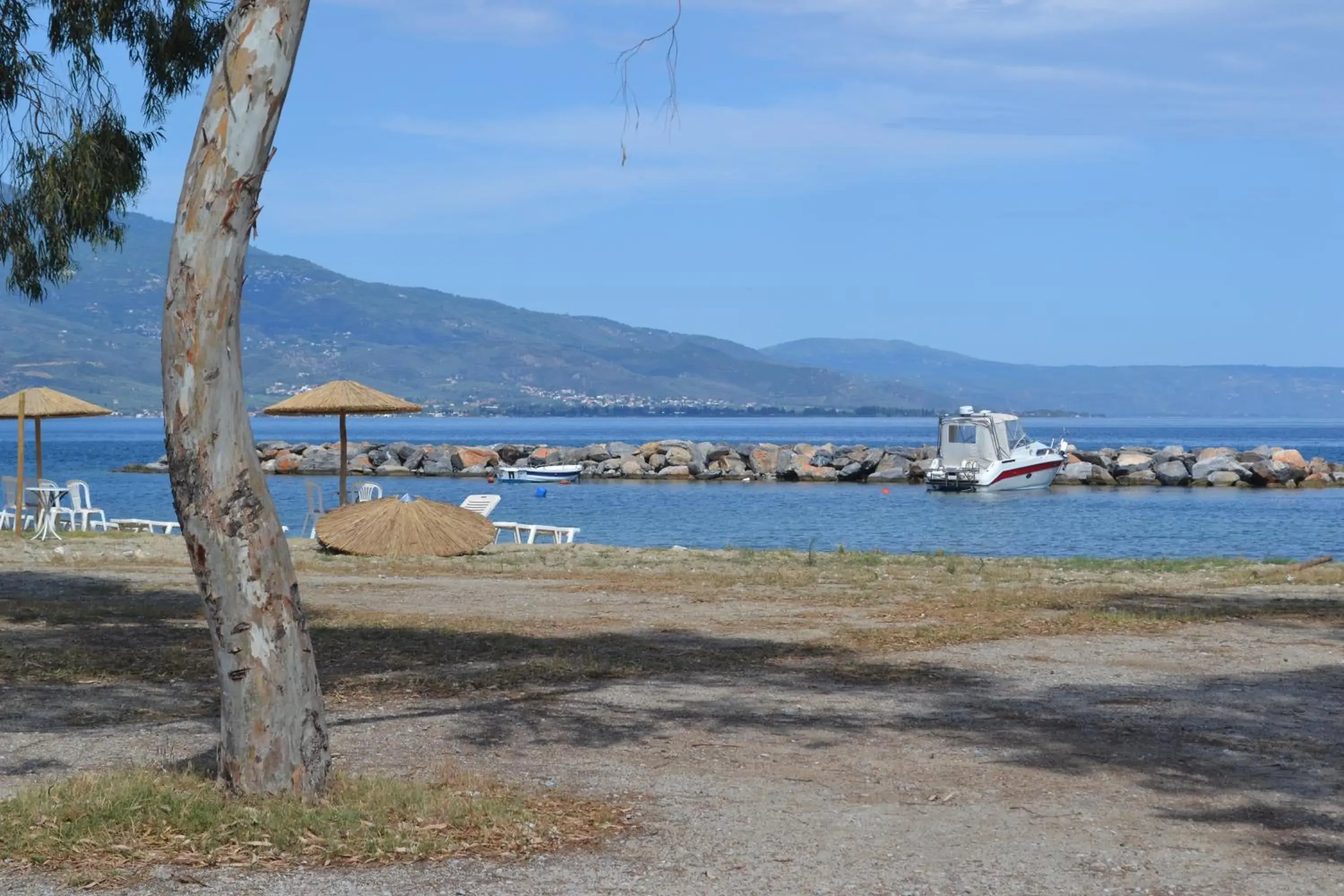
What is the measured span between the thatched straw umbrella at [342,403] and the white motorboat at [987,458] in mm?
33148

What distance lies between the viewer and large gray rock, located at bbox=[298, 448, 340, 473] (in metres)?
69.9

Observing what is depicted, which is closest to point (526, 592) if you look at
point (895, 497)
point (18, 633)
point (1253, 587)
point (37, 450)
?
point (18, 633)

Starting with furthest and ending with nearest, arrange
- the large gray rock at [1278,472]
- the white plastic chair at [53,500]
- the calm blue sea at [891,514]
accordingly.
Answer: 1. the large gray rock at [1278,472]
2. the calm blue sea at [891,514]
3. the white plastic chair at [53,500]

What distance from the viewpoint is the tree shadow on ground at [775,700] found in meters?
7.02

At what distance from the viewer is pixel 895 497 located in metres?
A: 53.2

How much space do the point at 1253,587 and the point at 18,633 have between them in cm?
1208

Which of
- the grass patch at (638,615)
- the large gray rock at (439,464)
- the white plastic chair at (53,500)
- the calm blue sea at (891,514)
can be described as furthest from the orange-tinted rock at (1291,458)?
the white plastic chair at (53,500)

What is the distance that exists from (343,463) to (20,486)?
4.79 meters

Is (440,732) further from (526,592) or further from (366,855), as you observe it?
(526,592)

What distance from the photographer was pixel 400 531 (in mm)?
20078

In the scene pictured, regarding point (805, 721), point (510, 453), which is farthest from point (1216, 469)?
point (805, 721)

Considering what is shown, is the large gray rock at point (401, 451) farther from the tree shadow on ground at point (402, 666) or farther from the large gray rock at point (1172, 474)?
the tree shadow on ground at point (402, 666)

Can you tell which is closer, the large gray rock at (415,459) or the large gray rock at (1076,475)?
the large gray rock at (1076,475)

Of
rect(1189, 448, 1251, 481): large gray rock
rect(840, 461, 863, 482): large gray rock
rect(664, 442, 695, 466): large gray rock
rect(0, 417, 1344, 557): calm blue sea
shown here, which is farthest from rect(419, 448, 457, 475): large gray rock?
rect(1189, 448, 1251, 481): large gray rock
